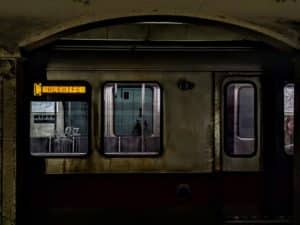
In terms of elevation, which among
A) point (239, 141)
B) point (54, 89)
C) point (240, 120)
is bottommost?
point (239, 141)

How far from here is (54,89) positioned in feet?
25.5

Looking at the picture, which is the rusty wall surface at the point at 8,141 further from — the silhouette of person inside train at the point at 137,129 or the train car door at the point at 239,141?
the train car door at the point at 239,141

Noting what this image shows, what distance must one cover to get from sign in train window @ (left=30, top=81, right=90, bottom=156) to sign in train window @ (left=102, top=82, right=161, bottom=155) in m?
0.26

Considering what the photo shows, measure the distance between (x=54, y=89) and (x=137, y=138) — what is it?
1.16 m

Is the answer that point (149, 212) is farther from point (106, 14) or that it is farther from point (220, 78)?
point (106, 14)

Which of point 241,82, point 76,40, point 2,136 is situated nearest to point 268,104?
point 241,82

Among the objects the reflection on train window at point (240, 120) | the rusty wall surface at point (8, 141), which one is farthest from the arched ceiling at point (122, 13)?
the reflection on train window at point (240, 120)

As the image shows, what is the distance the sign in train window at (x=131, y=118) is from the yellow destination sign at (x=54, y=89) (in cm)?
31

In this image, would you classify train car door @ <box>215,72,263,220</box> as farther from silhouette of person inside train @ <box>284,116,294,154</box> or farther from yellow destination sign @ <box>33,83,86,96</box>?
yellow destination sign @ <box>33,83,86,96</box>

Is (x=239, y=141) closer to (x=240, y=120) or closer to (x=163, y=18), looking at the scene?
(x=240, y=120)

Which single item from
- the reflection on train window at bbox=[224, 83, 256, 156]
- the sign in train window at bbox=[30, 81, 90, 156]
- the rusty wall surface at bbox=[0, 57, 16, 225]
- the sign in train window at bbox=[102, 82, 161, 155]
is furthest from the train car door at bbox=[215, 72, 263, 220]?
the rusty wall surface at bbox=[0, 57, 16, 225]

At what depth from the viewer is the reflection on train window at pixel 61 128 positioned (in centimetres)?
778

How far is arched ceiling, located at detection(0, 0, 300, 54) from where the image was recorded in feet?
16.3

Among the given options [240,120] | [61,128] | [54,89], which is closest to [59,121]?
[61,128]
